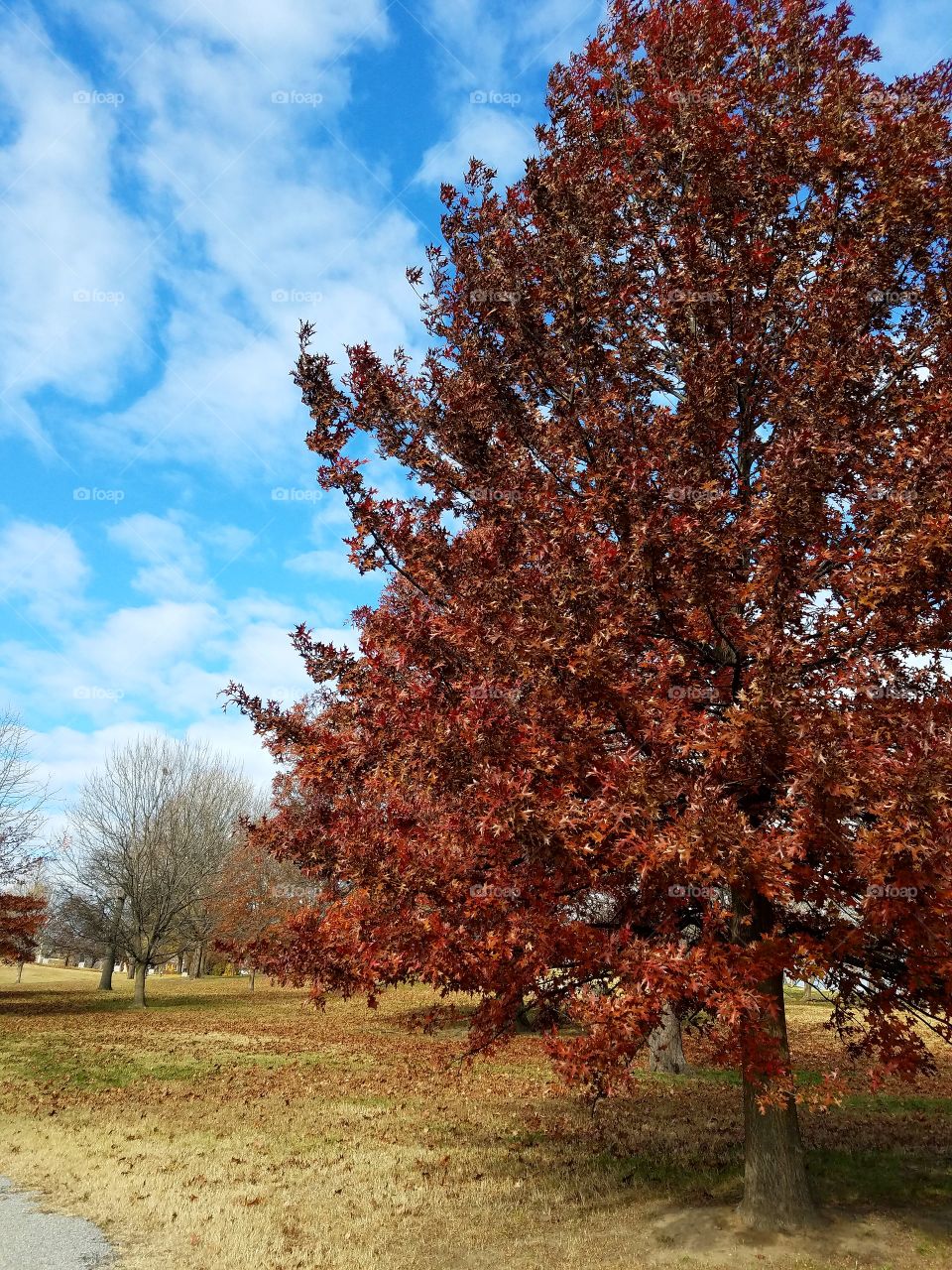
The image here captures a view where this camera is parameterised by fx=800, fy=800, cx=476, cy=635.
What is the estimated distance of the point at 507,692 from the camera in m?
5.36

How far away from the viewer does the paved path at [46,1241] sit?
643cm

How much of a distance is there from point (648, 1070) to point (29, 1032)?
16.8 meters

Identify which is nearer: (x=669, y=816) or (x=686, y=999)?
(x=669, y=816)

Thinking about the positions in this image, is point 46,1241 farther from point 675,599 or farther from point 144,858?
point 144,858

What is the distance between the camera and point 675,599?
5688 millimetres

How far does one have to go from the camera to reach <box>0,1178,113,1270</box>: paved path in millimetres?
6430

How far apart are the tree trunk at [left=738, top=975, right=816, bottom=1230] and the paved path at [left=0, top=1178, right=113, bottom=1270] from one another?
542 centimetres

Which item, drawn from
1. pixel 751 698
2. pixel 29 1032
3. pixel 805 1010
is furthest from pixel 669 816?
pixel 805 1010

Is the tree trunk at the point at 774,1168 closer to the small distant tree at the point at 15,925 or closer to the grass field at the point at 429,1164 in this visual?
the grass field at the point at 429,1164

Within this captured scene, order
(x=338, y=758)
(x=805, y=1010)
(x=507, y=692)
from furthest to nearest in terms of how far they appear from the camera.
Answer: (x=805, y=1010) → (x=338, y=758) → (x=507, y=692)

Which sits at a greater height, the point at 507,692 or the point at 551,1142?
the point at 507,692

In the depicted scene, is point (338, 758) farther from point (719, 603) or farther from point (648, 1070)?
point (648, 1070)

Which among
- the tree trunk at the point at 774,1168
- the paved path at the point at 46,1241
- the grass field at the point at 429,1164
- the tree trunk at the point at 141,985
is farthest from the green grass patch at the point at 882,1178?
the tree trunk at the point at 141,985

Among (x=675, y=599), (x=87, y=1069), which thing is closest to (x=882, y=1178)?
(x=675, y=599)
